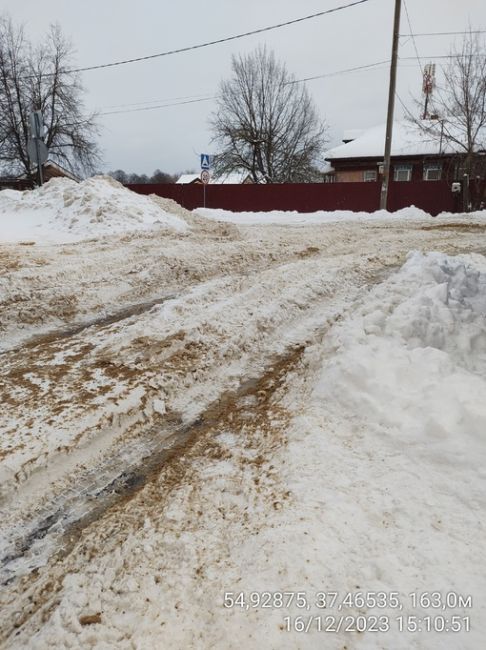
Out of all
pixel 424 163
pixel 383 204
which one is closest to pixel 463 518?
pixel 383 204

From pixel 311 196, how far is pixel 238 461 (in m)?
18.2

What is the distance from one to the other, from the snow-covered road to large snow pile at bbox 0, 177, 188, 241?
5.12 metres

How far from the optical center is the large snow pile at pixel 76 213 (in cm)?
1055

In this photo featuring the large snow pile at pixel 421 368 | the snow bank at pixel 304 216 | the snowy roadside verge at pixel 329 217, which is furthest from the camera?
the snow bank at pixel 304 216

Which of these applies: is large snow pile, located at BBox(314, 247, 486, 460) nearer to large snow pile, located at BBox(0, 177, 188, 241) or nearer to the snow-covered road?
the snow-covered road

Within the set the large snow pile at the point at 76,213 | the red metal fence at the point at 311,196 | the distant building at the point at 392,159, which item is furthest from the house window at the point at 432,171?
the large snow pile at the point at 76,213

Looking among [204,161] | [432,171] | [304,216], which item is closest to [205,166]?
[204,161]

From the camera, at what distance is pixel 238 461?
281cm

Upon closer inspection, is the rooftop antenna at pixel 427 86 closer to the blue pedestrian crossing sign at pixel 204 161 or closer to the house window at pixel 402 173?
the house window at pixel 402 173

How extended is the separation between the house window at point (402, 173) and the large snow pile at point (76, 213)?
73.2ft

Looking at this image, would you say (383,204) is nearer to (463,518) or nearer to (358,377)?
(358,377)

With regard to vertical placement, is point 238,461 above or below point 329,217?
below

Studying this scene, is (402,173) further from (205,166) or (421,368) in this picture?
(421,368)

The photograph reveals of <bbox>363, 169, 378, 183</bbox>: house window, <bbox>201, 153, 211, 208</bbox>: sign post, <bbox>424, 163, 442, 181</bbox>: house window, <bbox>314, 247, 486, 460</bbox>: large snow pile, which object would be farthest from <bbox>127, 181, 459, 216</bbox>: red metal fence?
<bbox>314, 247, 486, 460</bbox>: large snow pile
